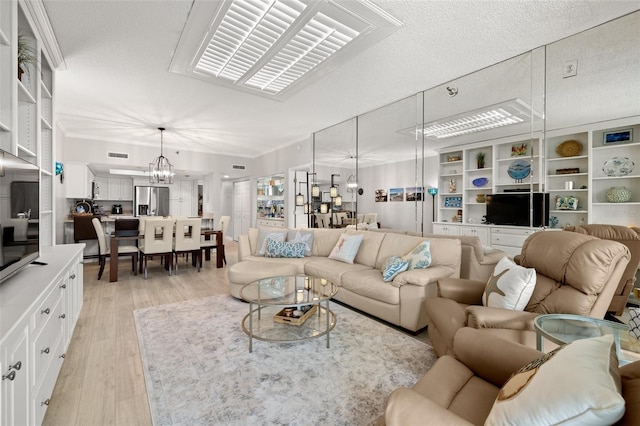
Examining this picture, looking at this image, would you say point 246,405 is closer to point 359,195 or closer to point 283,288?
point 283,288

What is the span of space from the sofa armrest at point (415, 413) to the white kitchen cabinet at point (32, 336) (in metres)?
1.36

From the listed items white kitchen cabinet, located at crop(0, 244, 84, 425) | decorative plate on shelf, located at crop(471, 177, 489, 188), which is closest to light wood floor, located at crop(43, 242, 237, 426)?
white kitchen cabinet, located at crop(0, 244, 84, 425)

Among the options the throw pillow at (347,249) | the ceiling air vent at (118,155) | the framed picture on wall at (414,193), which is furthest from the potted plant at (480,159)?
the ceiling air vent at (118,155)

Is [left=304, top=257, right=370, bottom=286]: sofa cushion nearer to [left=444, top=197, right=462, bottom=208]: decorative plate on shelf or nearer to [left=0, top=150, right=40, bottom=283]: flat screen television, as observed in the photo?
[left=444, top=197, right=462, bottom=208]: decorative plate on shelf

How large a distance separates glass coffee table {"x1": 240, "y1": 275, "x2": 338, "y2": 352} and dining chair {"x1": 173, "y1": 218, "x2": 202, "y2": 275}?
9.43 feet

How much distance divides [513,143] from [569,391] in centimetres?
372

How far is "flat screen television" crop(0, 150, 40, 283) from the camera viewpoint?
1.54 meters

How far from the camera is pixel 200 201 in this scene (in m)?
9.91

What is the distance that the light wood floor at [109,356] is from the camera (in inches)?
68.8

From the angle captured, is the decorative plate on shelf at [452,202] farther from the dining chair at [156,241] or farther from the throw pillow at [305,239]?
the dining chair at [156,241]

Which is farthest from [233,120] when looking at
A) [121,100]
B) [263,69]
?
[263,69]

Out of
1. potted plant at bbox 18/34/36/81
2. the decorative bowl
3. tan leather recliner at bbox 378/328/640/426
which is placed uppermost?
potted plant at bbox 18/34/36/81

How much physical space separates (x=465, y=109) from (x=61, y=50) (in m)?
4.68

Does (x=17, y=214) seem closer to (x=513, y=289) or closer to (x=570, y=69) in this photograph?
(x=513, y=289)
